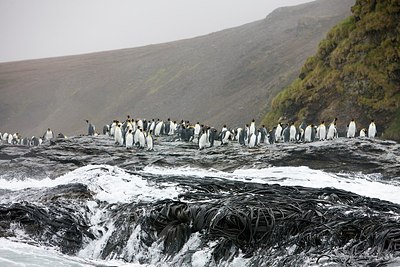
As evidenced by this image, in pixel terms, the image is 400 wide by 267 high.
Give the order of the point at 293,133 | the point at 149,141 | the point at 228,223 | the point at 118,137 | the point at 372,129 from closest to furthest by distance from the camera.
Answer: the point at 228,223 < the point at 149,141 < the point at 118,137 < the point at 372,129 < the point at 293,133

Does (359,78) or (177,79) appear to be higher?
(359,78)

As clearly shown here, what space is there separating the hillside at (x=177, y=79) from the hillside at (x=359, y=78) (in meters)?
17.5

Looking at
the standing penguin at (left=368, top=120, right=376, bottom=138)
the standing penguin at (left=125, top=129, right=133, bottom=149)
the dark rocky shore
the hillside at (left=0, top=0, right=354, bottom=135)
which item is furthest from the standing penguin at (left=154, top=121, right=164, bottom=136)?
the hillside at (left=0, top=0, right=354, bottom=135)

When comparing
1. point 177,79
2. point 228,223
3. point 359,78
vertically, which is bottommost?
point 177,79

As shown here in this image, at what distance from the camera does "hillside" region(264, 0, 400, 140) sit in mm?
35344

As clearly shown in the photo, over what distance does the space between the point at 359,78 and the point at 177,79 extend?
5087 cm

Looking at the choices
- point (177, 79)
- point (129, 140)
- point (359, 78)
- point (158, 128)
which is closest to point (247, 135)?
point (129, 140)

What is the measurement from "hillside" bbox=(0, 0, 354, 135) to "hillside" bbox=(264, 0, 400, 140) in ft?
57.3

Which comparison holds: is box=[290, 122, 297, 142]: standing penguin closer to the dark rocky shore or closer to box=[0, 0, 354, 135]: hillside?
the dark rocky shore

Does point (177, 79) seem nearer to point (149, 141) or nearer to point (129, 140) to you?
point (129, 140)

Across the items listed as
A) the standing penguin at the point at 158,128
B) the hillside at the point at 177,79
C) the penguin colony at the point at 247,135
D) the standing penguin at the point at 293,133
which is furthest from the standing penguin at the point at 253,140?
the hillside at the point at 177,79

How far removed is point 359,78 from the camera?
1459 inches

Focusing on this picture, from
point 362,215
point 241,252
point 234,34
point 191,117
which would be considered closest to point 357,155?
point 362,215

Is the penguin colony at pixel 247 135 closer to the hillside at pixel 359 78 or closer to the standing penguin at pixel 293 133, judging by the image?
the standing penguin at pixel 293 133
